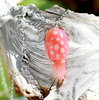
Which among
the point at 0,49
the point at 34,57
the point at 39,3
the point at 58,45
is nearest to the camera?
the point at 58,45

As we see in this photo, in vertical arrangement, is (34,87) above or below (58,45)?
below

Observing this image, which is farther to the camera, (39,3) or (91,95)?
(39,3)

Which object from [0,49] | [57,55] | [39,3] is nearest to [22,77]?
[0,49]

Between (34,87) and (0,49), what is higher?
→ (0,49)

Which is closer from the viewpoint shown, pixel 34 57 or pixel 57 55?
pixel 57 55

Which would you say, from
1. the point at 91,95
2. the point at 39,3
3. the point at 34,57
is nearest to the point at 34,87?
the point at 34,57

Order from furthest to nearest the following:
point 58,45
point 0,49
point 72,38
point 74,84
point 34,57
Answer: point 0,49 < point 34,57 < point 72,38 < point 74,84 < point 58,45

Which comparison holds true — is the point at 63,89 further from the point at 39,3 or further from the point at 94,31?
the point at 39,3

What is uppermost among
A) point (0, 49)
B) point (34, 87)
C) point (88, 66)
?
point (0, 49)

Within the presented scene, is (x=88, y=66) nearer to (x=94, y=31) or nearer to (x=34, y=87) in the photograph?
(x=94, y=31)
